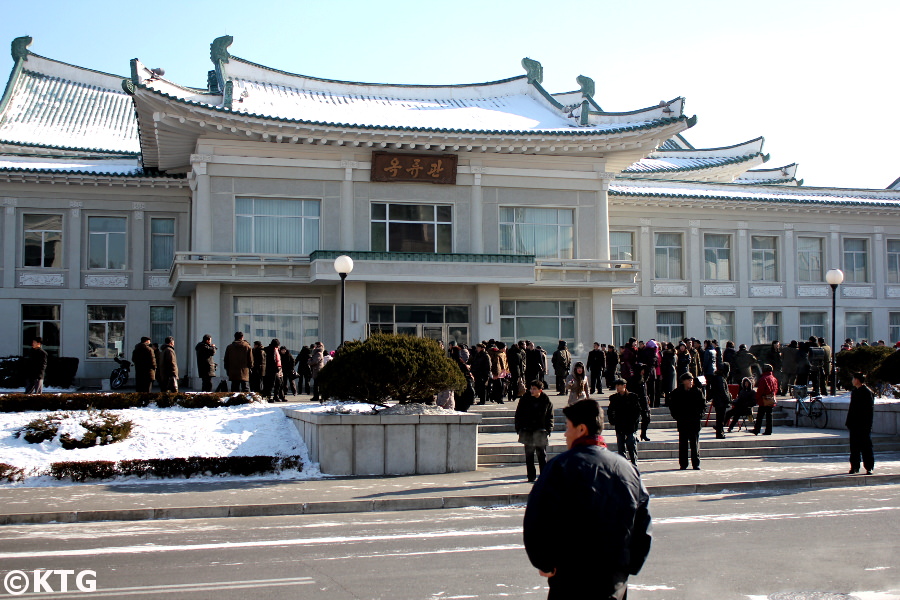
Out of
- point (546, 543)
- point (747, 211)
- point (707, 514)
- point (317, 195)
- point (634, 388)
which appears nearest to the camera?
point (546, 543)

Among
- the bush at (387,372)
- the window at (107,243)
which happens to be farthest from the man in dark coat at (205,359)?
the window at (107,243)

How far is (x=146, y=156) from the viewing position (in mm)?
30125

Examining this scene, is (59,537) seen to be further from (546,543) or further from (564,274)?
(564,274)

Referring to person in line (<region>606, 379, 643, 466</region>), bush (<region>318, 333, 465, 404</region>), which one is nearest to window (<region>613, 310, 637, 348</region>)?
bush (<region>318, 333, 465, 404</region>)

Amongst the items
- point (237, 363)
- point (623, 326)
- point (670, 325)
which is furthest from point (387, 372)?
point (670, 325)

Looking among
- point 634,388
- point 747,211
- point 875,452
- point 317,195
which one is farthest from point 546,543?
point 747,211

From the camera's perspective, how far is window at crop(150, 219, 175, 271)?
107ft

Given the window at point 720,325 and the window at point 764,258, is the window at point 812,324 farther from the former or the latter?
the window at point 720,325

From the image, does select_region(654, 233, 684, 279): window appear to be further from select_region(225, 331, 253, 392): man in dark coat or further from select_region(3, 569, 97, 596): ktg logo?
select_region(3, 569, 97, 596): ktg logo

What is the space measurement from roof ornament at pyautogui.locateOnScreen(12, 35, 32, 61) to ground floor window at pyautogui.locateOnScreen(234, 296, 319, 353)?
69.1 feet

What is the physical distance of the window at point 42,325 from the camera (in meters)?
31.3

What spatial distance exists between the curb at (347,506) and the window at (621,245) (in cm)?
2124

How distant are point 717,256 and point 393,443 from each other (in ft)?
80.4

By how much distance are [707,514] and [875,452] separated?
370 inches
